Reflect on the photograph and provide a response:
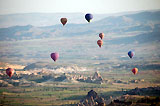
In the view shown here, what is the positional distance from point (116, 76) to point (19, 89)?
2086 inches

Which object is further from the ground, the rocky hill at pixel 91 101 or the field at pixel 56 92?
the field at pixel 56 92

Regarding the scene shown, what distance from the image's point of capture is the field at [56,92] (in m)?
118

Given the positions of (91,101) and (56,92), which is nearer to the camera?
(91,101)

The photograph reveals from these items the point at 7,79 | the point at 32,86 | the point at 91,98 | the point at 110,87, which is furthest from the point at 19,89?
the point at 91,98

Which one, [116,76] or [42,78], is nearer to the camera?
[42,78]

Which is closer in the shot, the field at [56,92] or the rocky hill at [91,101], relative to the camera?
the rocky hill at [91,101]

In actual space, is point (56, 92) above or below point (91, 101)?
above

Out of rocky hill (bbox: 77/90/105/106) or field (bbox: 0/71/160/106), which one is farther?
field (bbox: 0/71/160/106)

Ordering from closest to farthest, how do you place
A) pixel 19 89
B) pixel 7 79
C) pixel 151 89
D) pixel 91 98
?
pixel 91 98 < pixel 151 89 < pixel 19 89 < pixel 7 79

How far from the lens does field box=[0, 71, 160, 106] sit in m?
118

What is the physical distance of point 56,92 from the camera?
450ft

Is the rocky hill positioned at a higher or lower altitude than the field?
lower

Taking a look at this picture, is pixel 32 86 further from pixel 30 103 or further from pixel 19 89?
pixel 30 103

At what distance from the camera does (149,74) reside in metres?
186
